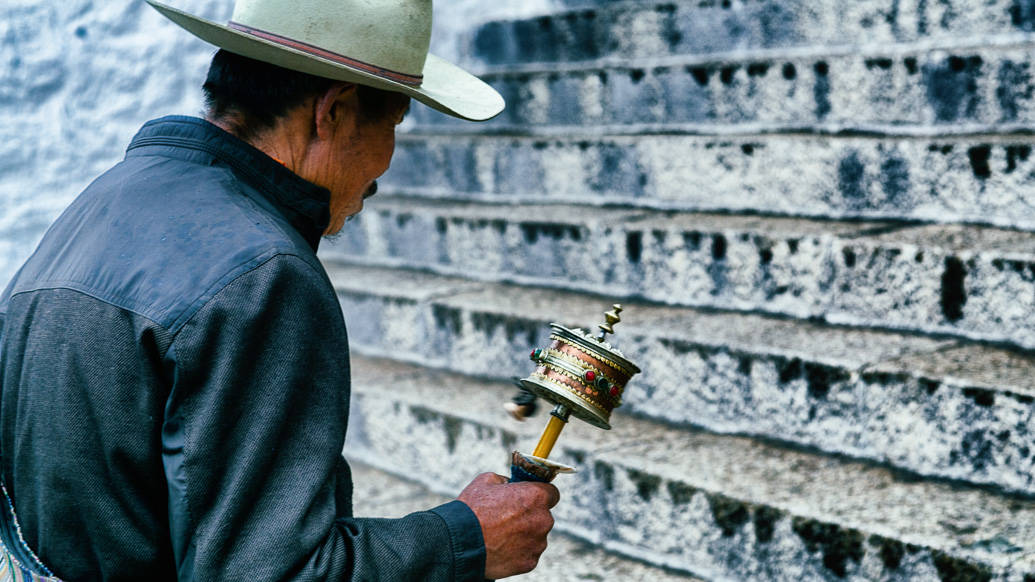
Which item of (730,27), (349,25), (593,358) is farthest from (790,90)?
(349,25)

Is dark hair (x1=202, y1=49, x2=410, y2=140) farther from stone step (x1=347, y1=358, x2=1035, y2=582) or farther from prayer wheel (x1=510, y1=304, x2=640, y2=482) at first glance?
stone step (x1=347, y1=358, x2=1035, y2=582)

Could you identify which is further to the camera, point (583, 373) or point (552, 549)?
point (552, 549)

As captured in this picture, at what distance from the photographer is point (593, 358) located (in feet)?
5.58

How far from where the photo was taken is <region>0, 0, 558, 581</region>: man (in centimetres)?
134

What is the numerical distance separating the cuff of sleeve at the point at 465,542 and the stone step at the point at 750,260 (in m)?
1.75

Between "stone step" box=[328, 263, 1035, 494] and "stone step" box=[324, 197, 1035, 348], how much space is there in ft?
0.23

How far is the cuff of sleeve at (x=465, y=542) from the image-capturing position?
60.4 inches

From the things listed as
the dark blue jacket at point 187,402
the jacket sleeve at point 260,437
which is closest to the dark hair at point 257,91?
the dark blue jacket at point 187,402

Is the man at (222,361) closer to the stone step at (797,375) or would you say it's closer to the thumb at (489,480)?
the thumb at (489,480)

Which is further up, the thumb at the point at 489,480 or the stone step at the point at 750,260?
the stone step at the point at 750,260

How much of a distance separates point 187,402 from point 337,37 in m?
0.63

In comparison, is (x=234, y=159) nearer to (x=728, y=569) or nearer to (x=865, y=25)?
(x=728, y=569)

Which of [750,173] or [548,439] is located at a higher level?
[750,173]

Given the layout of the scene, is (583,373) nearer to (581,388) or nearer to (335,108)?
(581,388)
